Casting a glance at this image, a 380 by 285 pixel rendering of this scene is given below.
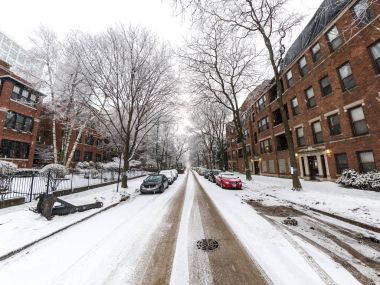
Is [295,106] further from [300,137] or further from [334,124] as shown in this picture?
[334,124]

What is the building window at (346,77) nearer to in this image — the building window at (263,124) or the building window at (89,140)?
the building window at (263,124)

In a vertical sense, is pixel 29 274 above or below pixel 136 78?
below

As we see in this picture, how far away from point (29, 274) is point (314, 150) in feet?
68.6

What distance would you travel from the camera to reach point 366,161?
540 inches

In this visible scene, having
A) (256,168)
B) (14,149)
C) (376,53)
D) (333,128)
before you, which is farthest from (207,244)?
(256,168)

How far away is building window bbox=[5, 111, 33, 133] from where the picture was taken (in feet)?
69.9

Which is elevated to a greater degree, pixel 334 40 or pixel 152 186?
pixel 334 40

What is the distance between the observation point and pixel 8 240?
5.26 m

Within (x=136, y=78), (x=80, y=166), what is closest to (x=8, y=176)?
(x=136, y=78)

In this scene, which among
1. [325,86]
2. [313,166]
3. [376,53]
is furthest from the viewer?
[313,166]

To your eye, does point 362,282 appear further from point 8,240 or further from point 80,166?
point 80,166

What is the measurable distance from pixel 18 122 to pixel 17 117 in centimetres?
56

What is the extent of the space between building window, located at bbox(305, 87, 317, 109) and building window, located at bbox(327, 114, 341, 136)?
2.53m

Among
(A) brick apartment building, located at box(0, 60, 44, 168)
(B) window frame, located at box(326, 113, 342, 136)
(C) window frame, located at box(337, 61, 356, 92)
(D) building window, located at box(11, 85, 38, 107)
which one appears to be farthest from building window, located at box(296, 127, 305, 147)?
(D) building window, located at box(11, 85, 38, 107)
